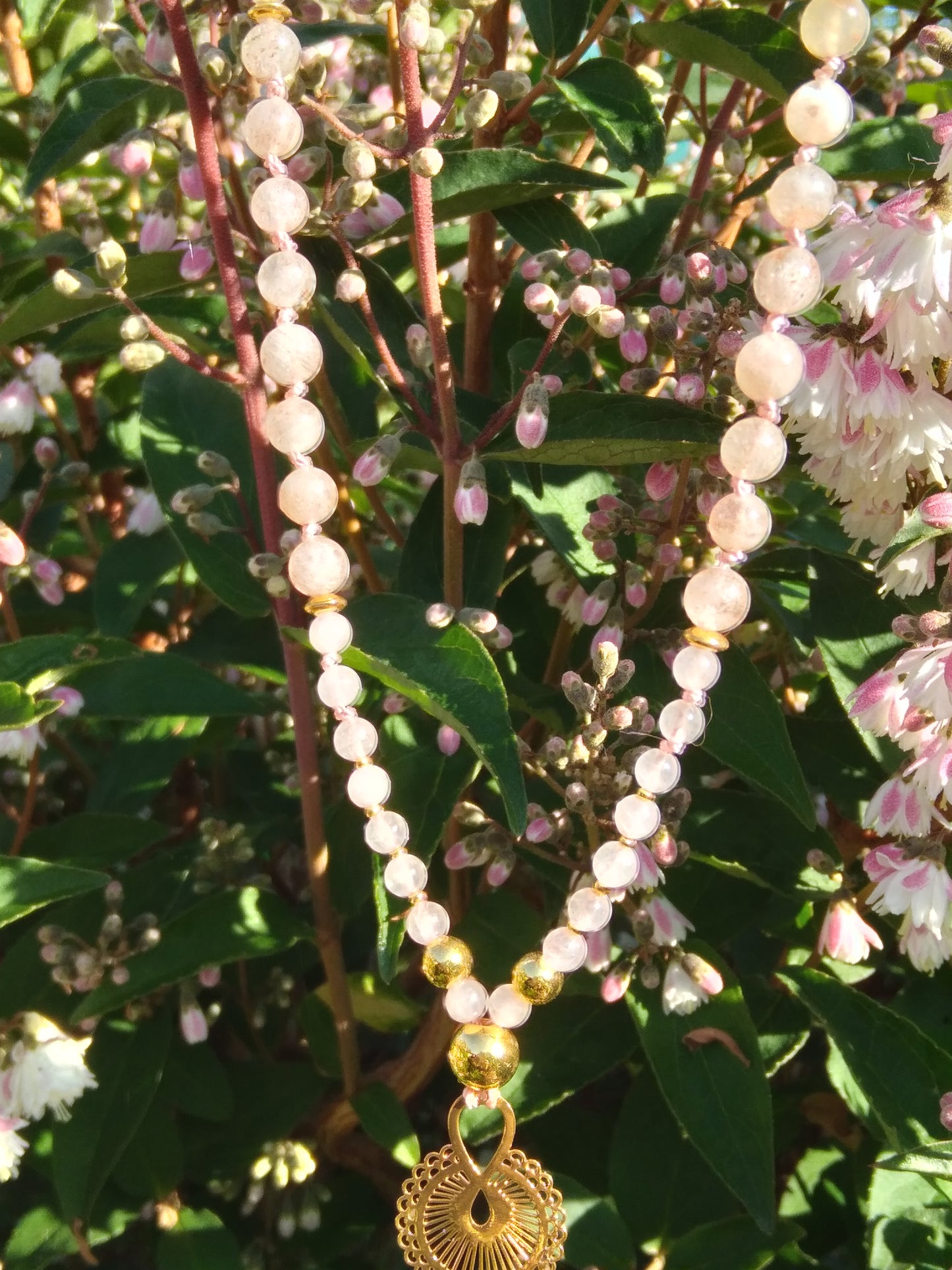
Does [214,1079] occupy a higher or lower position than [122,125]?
lower

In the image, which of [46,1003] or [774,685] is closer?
[46,1003]

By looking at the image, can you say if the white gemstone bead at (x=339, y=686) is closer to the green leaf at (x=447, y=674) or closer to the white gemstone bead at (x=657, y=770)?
the green leaf at (x=447, y=674)

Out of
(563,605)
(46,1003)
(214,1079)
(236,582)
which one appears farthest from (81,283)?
(214,1079)

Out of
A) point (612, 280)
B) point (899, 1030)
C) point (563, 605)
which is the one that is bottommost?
point (899, 1030)

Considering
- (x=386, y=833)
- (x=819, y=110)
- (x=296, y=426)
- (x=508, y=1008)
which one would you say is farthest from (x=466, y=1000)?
(x=819, y=110)

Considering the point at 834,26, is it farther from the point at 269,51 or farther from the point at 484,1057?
the point at 484,1057

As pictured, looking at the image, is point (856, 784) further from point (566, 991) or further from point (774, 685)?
point (566, 991)

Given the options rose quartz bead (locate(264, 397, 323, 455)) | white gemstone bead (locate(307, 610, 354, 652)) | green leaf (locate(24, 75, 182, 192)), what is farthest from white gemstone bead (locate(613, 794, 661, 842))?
green leaf (locate(24, 75, 182, 192))
